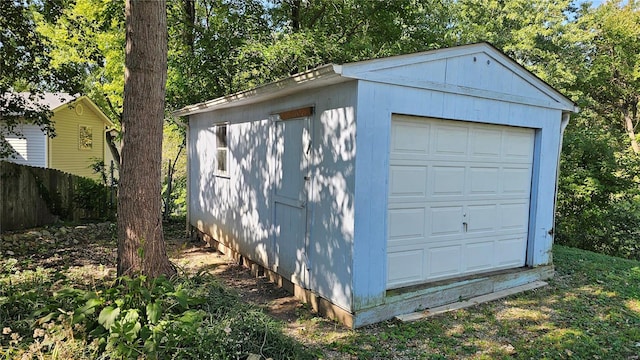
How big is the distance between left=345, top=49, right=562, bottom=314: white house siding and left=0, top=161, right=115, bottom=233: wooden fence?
703 cm

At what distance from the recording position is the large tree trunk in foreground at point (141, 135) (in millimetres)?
3416

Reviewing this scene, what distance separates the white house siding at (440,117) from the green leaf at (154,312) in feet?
6.39

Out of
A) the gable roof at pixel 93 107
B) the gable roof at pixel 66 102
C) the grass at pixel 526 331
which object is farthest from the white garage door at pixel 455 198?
the gable roof at pixel 93 107

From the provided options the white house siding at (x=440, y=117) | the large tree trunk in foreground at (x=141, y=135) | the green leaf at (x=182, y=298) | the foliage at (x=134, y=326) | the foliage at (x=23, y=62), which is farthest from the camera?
the foliage at (x=23, y=62)

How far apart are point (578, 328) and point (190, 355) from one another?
3.90 m

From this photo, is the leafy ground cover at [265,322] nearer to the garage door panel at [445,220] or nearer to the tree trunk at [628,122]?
the garage door panel at [445,220]

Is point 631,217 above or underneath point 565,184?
underneath

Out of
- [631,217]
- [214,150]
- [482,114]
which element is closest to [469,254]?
[482,114]

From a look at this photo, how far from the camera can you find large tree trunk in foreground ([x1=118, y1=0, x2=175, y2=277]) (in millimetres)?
3416

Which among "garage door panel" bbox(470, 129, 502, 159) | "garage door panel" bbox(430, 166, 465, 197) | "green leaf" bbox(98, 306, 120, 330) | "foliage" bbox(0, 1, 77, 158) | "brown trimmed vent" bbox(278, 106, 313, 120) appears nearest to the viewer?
"green leaf" bbox(98, 306, 120, 330)

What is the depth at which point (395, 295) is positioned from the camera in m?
4.37

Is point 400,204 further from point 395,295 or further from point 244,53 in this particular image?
point 244,53

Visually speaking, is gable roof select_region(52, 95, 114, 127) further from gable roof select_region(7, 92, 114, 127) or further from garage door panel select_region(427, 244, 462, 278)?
garage door panel select_region(427, 244, 462, 278)

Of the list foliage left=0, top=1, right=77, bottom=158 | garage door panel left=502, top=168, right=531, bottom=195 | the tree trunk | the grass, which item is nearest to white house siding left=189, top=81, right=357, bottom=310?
the grass
